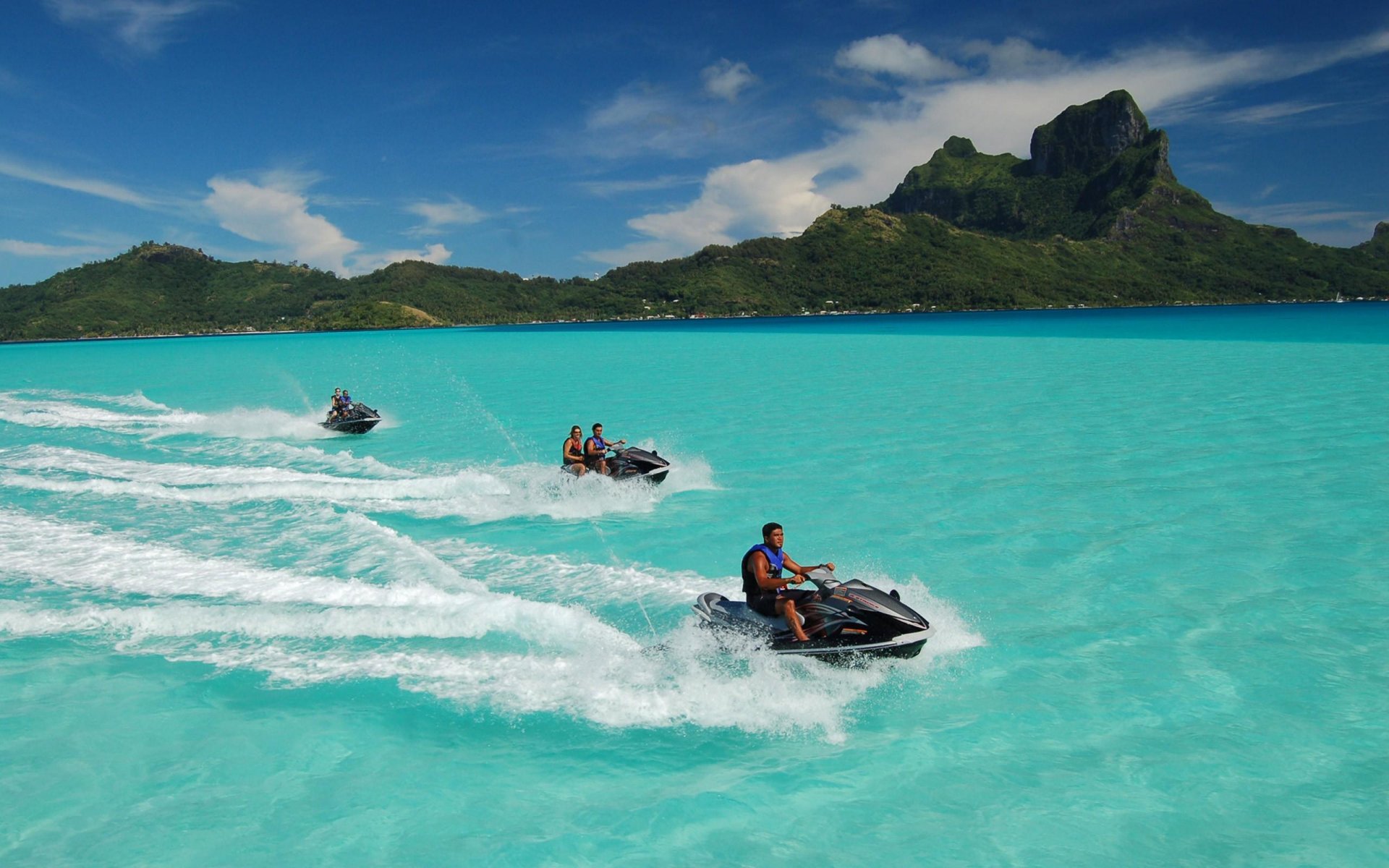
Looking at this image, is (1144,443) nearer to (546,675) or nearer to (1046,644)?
(1046,644)

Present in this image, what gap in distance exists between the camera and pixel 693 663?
9141 millimetres

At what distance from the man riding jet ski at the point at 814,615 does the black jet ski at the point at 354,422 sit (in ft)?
69.4

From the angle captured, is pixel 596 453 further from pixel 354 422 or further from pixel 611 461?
pixel 354 422

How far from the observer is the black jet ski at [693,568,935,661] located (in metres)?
8.48

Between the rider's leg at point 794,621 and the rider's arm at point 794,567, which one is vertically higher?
the rider's arm at point 794,567

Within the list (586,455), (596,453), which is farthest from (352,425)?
(596,453)

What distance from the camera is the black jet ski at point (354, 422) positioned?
1080 inches

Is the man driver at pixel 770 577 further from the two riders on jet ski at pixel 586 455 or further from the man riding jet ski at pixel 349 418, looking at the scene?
the man riding jet ski at pixel 349 418

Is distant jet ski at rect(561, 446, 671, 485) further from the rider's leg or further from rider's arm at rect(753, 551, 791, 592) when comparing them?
the rider's leg

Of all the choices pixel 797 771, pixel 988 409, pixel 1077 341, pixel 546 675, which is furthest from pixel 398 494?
pixel 1077 341

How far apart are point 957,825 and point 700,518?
9.75 m

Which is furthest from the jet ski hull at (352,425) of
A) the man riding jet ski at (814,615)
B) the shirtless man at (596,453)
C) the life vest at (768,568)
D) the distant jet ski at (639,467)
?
the life vest at (768,568)

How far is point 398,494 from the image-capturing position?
18641 millimetres

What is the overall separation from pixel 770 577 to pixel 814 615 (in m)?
0.68
